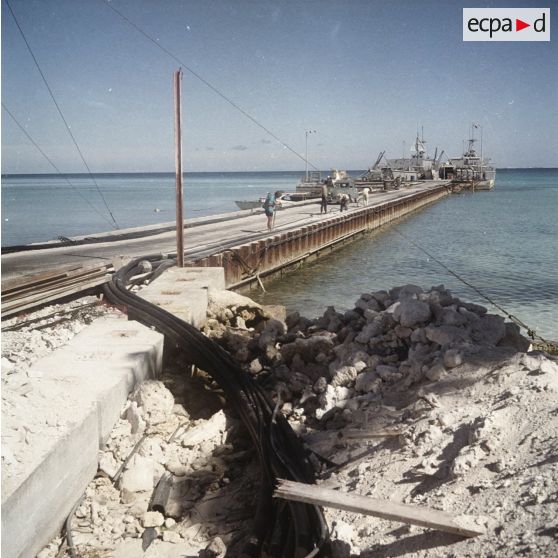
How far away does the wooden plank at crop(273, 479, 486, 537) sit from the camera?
318 cm

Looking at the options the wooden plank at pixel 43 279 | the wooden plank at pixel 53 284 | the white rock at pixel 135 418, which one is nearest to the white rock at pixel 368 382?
the white rock at pixel 135 418

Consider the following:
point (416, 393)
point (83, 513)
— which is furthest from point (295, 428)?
point (83, 513)

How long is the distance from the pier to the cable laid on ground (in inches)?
109

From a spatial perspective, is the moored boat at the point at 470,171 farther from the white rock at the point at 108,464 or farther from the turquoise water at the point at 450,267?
the white rock at the point at 108,464

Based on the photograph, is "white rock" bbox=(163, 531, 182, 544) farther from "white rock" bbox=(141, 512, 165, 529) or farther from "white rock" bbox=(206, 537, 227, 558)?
"white rock" bbox=(206, 537, 227, 558)

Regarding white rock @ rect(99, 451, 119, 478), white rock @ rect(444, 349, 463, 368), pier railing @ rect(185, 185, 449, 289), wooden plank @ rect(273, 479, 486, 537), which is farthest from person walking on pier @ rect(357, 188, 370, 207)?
wooden plank @ rect(273, 479, 486, 537)

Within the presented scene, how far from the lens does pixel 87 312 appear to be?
8.85 metres

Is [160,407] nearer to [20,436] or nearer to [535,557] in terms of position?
[20,436]

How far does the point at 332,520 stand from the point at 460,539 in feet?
3.34

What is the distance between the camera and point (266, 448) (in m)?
4.66

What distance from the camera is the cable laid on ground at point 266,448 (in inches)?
142

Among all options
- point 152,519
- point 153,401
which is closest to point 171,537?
point 152,519

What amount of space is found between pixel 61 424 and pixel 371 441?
269cm

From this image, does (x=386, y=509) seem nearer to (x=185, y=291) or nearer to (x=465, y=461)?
(x=465, y=461)
